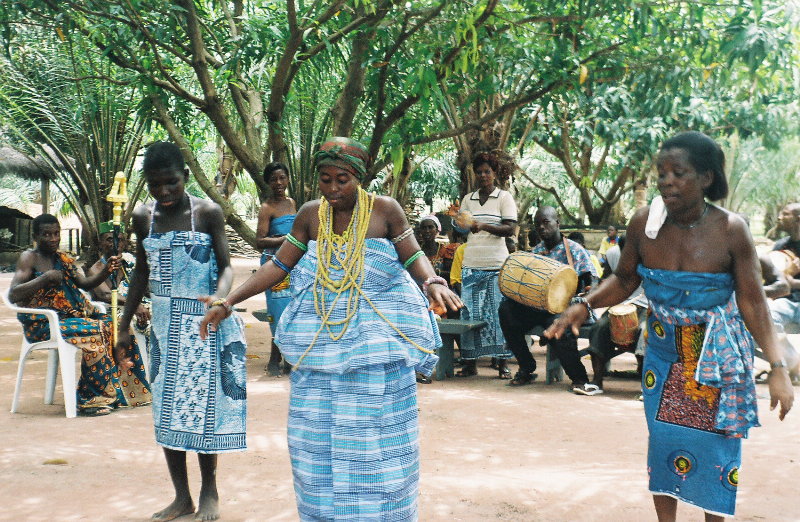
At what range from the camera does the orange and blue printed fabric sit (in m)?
6.22

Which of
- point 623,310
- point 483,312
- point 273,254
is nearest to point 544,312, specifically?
point 483,312

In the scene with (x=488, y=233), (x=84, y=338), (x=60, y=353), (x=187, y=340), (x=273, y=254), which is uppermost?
(x=488, y=233)

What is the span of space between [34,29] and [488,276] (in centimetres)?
799

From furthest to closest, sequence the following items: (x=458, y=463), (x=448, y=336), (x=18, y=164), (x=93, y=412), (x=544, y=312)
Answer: (x=18, y=164)
(x=448, y=336)
(x=544, y=312)
(x=93, y=412)
(x=458, y=463)

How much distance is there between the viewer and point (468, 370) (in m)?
7.85

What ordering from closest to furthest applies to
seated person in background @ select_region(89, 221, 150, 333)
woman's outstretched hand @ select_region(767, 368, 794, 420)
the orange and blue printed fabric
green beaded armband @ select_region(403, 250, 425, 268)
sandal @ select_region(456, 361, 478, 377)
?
woman's outstretched hand @ select_region(767, 368, 794, 420) < green beaded armband @ select_region(403, 250, 425, 268) < the orange and blue printed fabric < seated person in background @ select_region(89, 221, 150, 333) < sandal @ select_region(456, 361, 478, 377)

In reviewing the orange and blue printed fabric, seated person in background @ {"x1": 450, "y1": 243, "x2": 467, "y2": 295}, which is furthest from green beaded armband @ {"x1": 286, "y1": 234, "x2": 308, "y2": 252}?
seated person in background @ {"x1": 450, "y1": 243, "x2": 467, "y2": 295}

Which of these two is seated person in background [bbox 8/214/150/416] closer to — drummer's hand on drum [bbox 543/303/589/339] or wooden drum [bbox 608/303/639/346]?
wooden drum [bbox 608/303/639/346]

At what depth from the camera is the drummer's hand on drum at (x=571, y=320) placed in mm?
3098

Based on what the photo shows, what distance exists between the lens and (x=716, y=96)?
1434 cm

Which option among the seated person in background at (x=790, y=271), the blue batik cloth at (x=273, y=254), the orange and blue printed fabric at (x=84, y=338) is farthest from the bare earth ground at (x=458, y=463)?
the blue batik cloth at (x=273, y=254)

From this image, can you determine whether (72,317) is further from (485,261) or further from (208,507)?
(485,261)

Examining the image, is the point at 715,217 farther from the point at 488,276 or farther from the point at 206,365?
the point at 488,276

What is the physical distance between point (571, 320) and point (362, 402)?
88 cm
